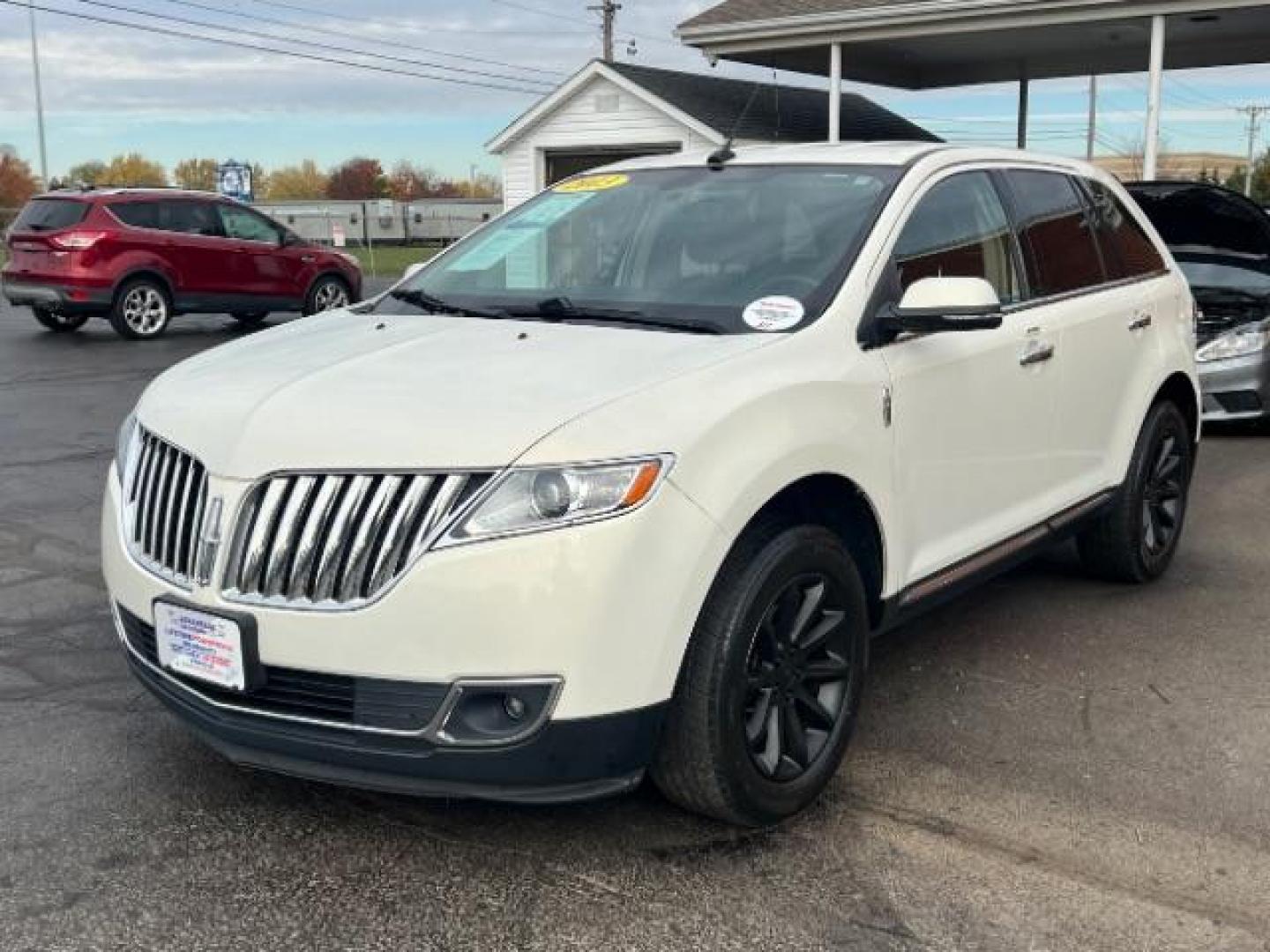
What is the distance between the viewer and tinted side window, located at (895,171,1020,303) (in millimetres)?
4027

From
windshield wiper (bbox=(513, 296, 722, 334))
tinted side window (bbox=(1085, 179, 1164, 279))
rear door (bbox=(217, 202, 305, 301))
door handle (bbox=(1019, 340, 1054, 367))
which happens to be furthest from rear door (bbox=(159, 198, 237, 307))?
door handle (bbox=(1019, 340, 1054, 367))

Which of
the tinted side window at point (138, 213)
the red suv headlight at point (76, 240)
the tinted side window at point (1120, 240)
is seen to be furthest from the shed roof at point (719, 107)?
the tinted side window at point (1120, 240)

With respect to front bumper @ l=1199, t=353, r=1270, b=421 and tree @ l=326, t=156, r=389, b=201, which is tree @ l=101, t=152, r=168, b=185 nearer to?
tree @ l=326, t=156, r=389, b=201

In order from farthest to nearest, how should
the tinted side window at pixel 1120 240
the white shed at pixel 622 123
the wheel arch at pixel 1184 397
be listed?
the white shed at pixel 622 123 → the wheel arch at pixel 1184 397 → the tinted side window at pixel 1120 240

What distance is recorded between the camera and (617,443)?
285 centimetres

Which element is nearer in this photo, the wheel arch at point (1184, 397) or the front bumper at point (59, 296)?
the wheel arch at point (1184, 397)

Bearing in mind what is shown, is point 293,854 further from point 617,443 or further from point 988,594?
point 988,594

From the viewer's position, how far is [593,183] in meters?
4.78

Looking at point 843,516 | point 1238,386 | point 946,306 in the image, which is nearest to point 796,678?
point 843,516

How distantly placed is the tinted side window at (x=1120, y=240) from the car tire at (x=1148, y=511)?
0.61 meters

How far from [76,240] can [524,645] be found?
47.6 ft

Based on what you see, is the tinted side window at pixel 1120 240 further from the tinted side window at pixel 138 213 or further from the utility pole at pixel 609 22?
the utility pole at pixel 609 22

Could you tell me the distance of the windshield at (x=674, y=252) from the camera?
12.3 ft

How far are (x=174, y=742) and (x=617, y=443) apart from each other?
185 cm
